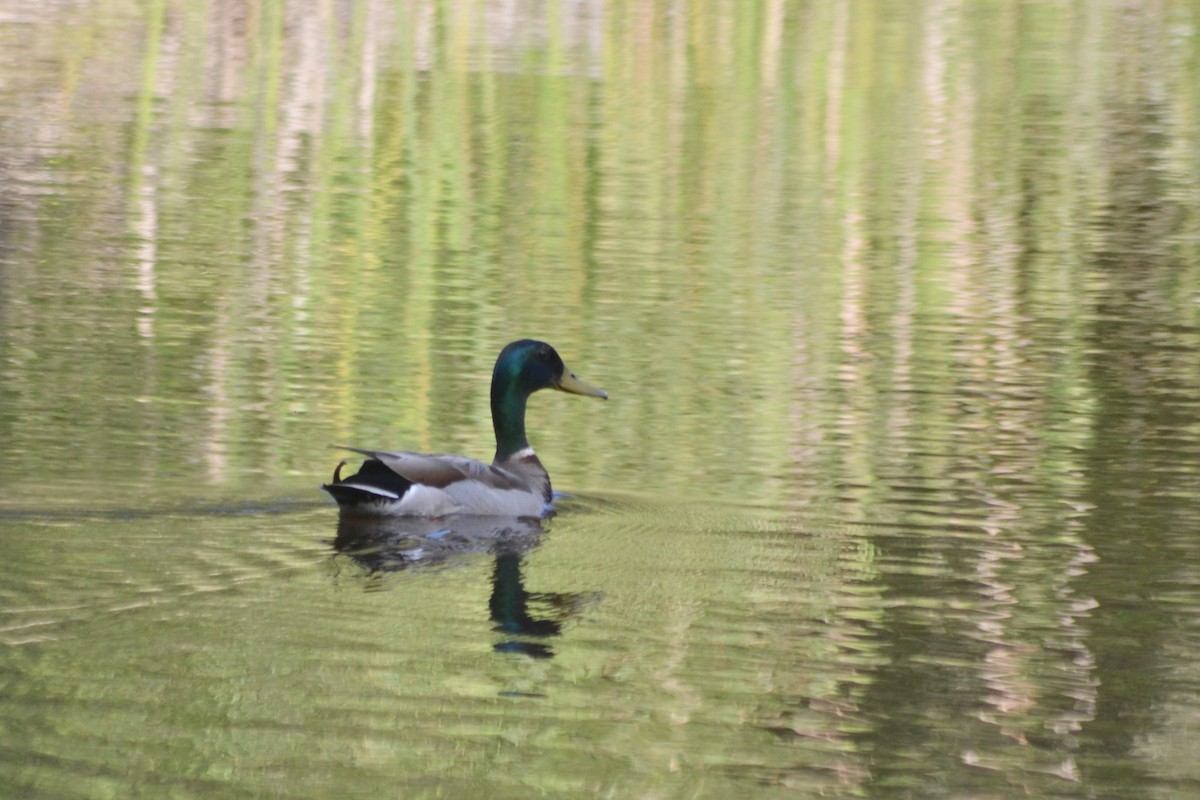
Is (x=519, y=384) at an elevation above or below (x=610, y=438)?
above

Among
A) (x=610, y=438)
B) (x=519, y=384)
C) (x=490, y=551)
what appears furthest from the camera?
(x=610, y=438)

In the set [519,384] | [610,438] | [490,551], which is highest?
[519,384]

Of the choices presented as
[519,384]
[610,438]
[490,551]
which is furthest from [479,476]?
[610,438]

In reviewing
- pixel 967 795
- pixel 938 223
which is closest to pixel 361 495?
pixel 967 795

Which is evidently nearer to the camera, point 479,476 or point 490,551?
point 490,551

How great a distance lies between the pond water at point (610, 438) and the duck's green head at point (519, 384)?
0.32m

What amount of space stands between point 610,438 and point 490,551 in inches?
84.5

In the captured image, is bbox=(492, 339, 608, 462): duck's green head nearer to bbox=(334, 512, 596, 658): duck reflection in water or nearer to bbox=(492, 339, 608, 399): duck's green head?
bbox=(492, 339, 608, 399): duck's green head

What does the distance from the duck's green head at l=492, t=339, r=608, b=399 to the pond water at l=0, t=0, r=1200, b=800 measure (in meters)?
0.38

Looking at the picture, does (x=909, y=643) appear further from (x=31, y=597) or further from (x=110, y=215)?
(x=110, y=215)

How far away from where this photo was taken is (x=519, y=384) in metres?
8.94

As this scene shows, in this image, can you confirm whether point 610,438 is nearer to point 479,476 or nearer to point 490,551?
point 479,476

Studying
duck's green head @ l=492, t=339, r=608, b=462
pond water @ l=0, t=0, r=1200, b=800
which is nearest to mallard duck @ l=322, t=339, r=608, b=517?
duck's green head @ l=492, t=339, r=608, b=462

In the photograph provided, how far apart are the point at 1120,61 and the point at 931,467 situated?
19718 millimetres
